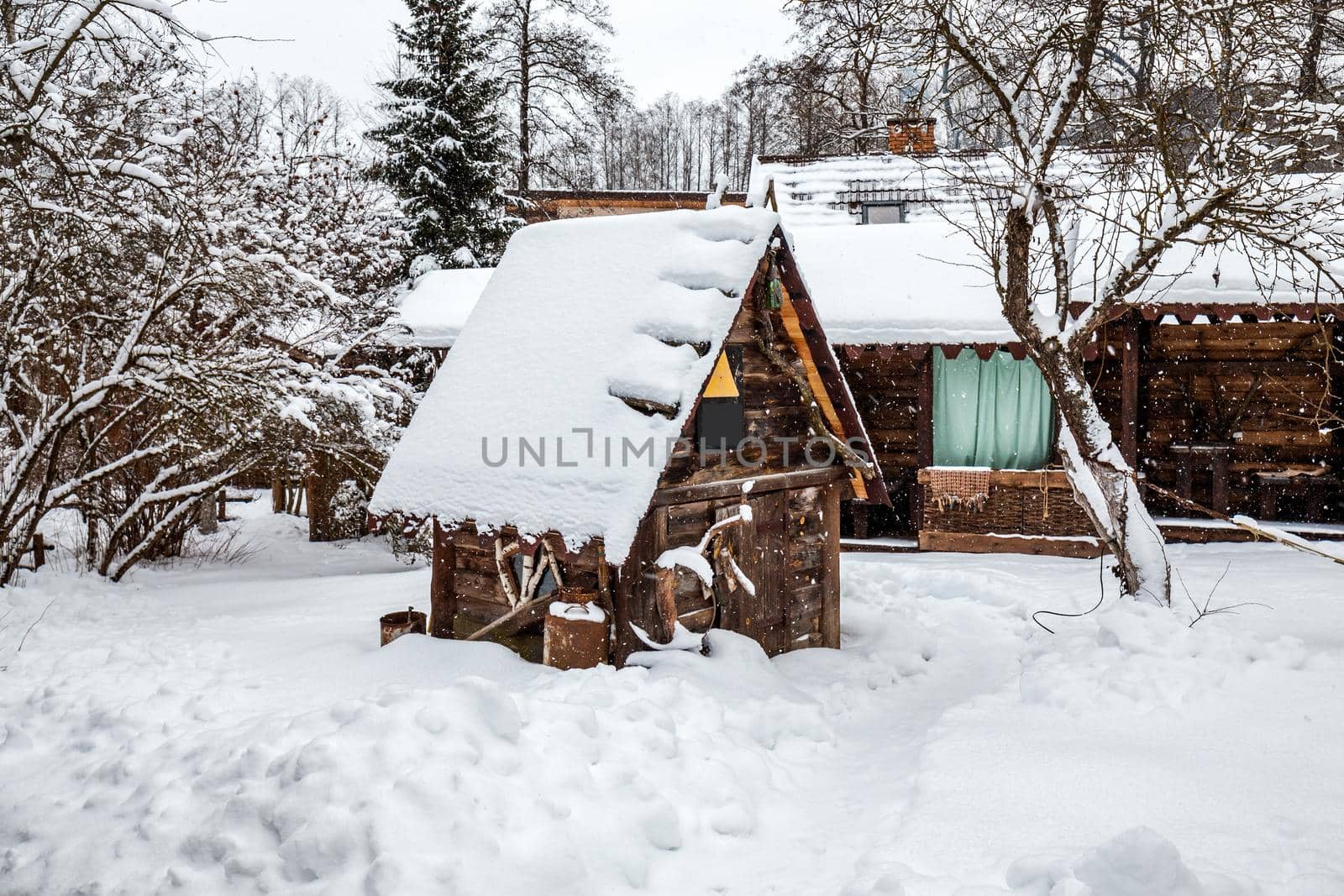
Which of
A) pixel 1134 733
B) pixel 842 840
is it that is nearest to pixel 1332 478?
pixel 1134 733

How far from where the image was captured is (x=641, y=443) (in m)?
5.50

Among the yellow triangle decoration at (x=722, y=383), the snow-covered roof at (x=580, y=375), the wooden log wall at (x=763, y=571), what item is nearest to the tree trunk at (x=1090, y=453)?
the snow-covered roof at (x=580, y=375)

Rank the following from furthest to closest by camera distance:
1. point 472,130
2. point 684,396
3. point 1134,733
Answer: point 472,130 → point 684,396 → point 1134,733

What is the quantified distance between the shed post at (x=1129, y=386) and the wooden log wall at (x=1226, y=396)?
305 millimetres

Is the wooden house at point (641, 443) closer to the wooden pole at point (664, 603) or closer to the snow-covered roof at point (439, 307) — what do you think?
the wooden pole at point (664, 603)

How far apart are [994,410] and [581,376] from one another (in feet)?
22.2

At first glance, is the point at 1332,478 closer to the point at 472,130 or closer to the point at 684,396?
the point at 684,396

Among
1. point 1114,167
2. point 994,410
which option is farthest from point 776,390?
point 994,410

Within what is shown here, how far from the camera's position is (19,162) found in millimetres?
5801

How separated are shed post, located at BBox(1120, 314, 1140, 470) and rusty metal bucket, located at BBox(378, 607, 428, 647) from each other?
8205 millimetres

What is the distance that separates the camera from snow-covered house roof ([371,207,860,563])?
5527mm

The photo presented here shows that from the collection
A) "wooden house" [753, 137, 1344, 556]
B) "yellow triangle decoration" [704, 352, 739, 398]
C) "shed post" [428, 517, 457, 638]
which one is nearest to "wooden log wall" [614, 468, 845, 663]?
"yellow triangle decoration" [704, 352, 739, 398]

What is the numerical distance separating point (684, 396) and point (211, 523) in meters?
10.4

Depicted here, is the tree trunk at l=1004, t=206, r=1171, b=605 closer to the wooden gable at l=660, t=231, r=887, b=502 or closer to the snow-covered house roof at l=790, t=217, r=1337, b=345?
the wooden gable at l=660, t=231, r=887, b=502
